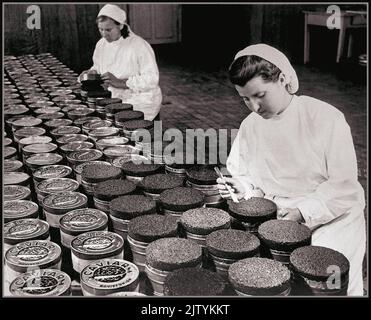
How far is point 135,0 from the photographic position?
1.95m

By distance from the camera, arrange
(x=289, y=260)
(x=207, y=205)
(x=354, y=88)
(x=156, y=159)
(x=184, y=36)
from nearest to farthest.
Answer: (x=289, y=260)
(x=207, y=205)
(x=156, y=159)
(x=354, y=88)
(x=184, y=36)

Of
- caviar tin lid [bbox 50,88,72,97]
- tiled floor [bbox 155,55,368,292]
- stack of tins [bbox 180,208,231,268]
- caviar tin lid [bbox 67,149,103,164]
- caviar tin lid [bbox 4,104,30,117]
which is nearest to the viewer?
stack of tins [bbox 180,208,231,268]

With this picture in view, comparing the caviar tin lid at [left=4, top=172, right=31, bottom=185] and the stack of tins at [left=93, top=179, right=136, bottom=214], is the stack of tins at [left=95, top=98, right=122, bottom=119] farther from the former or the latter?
the stack of tins at [left=93, top=179, right=136, bottom=214]

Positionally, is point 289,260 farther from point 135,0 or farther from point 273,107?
point 135,0

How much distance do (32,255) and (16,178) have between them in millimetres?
614

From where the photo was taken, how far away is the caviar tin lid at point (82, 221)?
1.58 m

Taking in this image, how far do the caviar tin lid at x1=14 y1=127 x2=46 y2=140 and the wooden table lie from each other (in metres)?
8.40

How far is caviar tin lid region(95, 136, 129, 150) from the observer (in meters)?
2.35

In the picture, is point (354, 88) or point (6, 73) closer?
point (6, 73)

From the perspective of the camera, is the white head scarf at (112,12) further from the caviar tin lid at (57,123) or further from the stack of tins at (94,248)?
the stack of tins at (94,248)

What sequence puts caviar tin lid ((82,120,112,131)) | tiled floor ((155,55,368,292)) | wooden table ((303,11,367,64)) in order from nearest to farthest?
caviar tin lid ((82,120,112,131))
tiled floor ((155,55,368,292))
wooden table ((303,11,367,64))

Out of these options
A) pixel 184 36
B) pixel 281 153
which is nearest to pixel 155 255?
pixel 281 153

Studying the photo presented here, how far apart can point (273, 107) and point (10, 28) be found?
6360 mm

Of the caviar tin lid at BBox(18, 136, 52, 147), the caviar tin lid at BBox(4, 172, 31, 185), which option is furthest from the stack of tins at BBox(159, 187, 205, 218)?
the caviar tin lid at BBox(18, 136, 52, 147)
